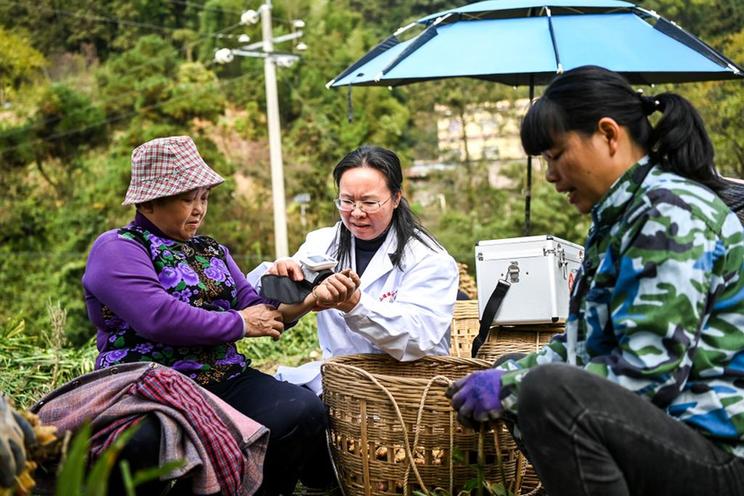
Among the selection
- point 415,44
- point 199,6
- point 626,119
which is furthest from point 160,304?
point 199,6

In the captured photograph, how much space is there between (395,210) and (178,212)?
39.2 inches

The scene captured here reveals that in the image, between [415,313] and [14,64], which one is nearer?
[415,313]

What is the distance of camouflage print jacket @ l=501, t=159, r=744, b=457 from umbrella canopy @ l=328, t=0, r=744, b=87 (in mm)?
2357

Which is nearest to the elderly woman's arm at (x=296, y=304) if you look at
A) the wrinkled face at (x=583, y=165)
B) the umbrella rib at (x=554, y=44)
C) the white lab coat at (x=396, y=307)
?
the white lab coat at (x=396, y=307)

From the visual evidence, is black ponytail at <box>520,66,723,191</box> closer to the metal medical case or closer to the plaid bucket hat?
the plaid bucket hat

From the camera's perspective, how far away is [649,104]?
2.22m

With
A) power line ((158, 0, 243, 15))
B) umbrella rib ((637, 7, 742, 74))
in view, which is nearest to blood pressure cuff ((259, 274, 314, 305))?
umbrella rib ((637, 7, 742, 74))

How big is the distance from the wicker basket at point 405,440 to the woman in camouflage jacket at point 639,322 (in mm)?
577

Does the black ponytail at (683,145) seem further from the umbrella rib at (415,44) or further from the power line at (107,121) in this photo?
the power line at (107,121)

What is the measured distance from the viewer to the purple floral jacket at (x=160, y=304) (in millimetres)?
2904

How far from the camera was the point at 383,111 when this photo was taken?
2705 centimetres

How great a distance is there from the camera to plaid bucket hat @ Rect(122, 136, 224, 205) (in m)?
3.04

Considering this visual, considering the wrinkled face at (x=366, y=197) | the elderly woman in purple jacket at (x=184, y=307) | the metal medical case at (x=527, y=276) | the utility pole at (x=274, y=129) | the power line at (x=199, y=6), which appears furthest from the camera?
the power line at (x=199, y=6)

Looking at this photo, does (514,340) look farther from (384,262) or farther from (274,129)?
(274,129)
